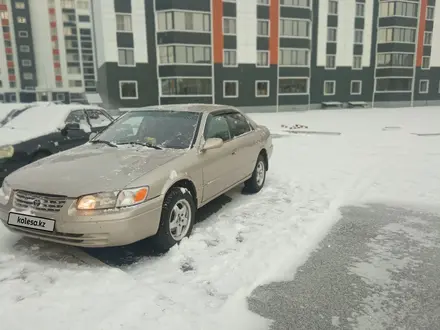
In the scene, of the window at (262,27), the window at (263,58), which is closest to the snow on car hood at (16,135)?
the window at (263,58)

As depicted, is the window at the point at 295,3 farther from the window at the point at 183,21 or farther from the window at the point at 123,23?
the window at the point at 123,23

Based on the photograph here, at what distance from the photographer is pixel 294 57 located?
34.7m

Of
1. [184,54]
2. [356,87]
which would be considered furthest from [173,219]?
[356,87]

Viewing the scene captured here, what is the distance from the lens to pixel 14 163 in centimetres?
611

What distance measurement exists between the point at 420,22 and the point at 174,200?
1715 inches

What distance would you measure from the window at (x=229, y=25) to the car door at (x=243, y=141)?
28456 millimetres

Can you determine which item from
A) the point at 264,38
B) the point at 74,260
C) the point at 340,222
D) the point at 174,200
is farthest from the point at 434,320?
the point at 264,38

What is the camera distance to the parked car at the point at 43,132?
6.14 meters

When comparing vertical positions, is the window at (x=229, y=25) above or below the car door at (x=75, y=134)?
above

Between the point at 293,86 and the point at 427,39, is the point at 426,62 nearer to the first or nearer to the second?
the point at 427,39

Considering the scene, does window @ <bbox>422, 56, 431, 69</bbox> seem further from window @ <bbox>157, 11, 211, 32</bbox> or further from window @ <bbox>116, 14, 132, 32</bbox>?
window @ <bbox>116, 14, 132, 32</bbox>

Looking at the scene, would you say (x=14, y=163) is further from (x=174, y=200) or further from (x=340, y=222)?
(x=340, y=222)

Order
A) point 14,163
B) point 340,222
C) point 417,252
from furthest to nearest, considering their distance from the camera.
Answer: point 14,163 < point 340,222 < point 417,252

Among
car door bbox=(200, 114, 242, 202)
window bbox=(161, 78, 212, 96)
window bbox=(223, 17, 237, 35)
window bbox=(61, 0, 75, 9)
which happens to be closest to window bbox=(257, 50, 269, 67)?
window bbox=(223, 17, 237, 35)
